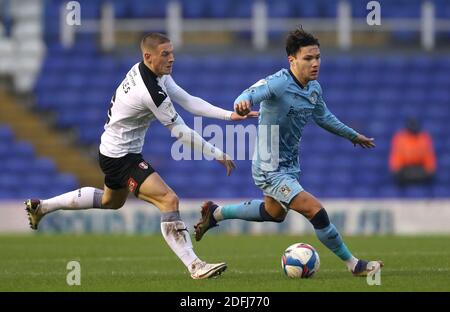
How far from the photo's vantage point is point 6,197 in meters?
21.2

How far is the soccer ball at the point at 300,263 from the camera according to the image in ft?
31.1

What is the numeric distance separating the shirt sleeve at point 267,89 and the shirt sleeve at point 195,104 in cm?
39

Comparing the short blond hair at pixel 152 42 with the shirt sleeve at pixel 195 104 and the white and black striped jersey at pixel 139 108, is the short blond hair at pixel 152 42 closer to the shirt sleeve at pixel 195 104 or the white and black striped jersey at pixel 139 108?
the white and black striped jersey at pixel 139 108

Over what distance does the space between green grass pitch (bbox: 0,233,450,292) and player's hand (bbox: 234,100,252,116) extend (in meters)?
1.41

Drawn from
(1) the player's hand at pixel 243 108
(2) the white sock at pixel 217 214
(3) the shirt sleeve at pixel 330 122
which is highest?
(1) the player's hand at pixel 243 108

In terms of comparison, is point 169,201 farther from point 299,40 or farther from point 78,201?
point 299,40

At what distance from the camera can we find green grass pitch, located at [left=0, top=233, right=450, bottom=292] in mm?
8781

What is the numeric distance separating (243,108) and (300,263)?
152 centimetres

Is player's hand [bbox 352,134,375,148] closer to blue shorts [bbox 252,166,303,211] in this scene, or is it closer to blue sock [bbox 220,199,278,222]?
blue shorts [bbox 252,166,303,211]

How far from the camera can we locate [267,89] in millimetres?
9570

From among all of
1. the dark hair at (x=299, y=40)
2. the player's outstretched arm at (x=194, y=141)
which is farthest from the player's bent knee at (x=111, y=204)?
the dark hair at (x=299, y=40)

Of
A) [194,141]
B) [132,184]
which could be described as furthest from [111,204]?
[194,141]

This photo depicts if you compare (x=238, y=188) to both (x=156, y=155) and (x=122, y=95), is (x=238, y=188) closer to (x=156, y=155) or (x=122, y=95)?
(x=156, y=155)

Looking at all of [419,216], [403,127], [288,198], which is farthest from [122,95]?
[403,127]
